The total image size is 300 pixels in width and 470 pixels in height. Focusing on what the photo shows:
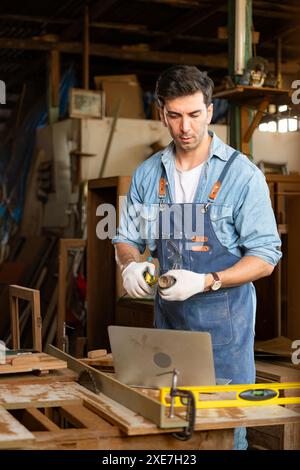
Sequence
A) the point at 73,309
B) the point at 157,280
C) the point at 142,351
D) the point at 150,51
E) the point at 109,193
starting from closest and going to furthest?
1. the point at 142,351
2. the point at 157,280
3. the point at 109,193
4. the point at 73,309
5. the point at 150,51

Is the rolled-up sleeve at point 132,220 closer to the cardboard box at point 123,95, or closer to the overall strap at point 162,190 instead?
the overall strap at point 162,190

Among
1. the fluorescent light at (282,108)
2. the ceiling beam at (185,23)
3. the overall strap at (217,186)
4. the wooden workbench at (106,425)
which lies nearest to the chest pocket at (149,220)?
the overall strap at (217,186)

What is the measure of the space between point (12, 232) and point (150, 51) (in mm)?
2879

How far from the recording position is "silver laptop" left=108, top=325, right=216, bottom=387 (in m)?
2.06

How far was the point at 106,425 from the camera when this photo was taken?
196 cm

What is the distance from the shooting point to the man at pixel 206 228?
2447 millimetres

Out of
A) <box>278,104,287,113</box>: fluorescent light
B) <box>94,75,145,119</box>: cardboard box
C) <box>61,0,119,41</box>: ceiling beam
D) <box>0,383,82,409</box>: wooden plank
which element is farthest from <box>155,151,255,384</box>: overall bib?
<box>94,75,145,119</box>: cardboard box

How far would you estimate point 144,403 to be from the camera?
6.46 feet

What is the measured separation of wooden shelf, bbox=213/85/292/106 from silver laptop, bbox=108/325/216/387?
269 cm

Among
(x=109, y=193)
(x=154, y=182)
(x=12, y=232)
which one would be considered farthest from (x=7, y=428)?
(x=12, y=232)

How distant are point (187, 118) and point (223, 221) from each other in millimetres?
363

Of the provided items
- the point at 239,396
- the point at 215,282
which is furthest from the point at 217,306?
the point at 239,396

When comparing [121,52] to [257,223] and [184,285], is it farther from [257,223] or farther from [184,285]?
[184,285]

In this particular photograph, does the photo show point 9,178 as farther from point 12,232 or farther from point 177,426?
point 177,426
